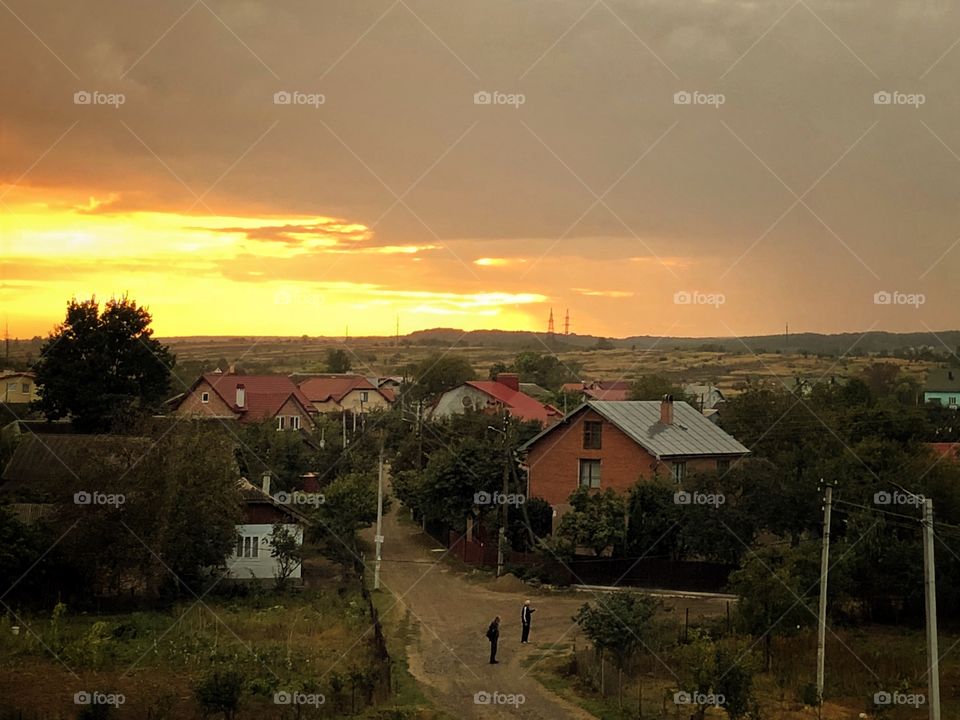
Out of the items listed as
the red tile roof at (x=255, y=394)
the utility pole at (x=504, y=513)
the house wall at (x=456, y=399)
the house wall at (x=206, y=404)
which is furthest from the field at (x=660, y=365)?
the utility pole at (x=504, y=513)

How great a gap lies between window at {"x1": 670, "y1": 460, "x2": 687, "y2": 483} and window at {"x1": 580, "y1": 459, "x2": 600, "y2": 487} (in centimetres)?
263

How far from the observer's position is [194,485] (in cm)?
2830

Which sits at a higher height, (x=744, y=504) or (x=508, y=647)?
(x=744, y=504)

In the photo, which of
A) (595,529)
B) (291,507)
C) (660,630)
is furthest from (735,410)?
(660,630)

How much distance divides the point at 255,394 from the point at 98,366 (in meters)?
13.6

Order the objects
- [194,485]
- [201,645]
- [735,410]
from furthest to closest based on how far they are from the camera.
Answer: [735,410] → [194,485] → [201,645]

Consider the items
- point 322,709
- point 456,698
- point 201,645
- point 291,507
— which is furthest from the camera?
point 291,507

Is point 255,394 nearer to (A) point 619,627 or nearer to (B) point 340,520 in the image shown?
(B) point 340,520

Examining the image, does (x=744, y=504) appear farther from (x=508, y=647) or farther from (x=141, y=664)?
(x=141, y=664)

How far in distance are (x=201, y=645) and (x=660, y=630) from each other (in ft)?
32.6

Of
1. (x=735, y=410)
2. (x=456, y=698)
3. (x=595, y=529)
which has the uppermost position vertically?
(x=735, y=410)

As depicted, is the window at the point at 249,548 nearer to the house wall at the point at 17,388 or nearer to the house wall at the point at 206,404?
the house wall at the point at 206,404

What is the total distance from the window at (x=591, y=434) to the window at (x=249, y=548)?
41.3ft

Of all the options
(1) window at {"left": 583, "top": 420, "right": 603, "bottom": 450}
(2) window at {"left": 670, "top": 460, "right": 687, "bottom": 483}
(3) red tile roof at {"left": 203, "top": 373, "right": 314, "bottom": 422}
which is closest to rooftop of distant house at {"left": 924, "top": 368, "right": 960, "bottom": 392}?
(3) red tile roof at {"left": 203, "top": 373, "right": 314, "bottom": 422}
